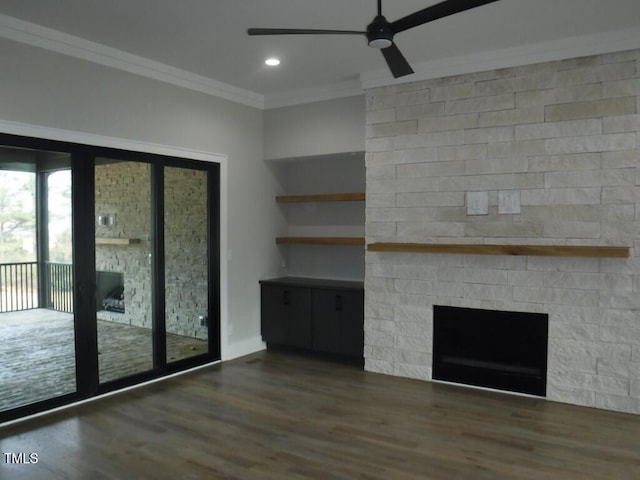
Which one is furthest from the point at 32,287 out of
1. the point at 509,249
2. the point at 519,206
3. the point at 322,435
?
the point at 519,206

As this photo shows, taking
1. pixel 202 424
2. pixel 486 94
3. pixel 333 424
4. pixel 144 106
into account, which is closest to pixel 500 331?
pixel 333 424

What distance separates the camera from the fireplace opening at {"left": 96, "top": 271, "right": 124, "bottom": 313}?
4383mm

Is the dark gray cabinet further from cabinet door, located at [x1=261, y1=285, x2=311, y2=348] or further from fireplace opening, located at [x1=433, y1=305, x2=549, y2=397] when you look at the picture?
fireplace opening, located at [x1=433, y1=305, x2=549, y2=397]

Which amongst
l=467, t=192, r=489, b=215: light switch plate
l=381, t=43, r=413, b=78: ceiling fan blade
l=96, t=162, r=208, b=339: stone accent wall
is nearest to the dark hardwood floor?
l=96, t=162, r=208, b=339: stone accent wall

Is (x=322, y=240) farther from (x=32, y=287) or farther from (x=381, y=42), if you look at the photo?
(x=381, y=42)

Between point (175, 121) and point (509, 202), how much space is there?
A: 328 centimetres

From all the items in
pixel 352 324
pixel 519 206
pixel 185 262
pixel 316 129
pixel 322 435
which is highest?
pixel 316 129

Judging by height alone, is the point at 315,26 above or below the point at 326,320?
above

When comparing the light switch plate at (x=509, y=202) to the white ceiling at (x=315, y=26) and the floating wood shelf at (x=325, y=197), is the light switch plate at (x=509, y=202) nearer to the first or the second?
the white ceiling at (x=315, y=26)

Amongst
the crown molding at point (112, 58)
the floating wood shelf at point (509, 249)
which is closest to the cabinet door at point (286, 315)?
the floating wood shelf at point (509, 249)

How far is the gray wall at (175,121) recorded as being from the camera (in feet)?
12.6

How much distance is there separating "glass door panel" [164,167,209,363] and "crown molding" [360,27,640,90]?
214 centimetres

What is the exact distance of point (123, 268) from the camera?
15.1 feet

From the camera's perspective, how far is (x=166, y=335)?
4.98m
